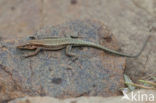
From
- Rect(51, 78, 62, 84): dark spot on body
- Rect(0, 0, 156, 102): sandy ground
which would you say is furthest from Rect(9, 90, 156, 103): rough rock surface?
Rect(0, 0, 156, 102): sandy ground

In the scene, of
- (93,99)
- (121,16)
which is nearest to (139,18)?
(121,16)

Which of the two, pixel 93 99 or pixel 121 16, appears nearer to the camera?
pixel 93 99

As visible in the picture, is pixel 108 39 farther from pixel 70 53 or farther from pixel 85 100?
pixel 85 100

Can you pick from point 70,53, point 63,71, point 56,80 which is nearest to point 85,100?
point 56,80

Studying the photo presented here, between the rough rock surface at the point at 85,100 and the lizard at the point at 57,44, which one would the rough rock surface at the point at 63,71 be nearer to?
the lizard at the point at 57,44

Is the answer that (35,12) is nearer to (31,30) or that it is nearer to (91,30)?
(31,30)

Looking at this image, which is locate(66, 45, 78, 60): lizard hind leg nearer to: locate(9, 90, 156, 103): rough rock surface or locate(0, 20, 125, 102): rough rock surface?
locate(0, 20, 125, 102): rough rock surface

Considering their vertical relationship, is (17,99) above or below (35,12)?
below

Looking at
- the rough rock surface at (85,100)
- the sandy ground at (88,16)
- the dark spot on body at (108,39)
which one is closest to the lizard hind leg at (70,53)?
the dark spot on body at (108,39)
